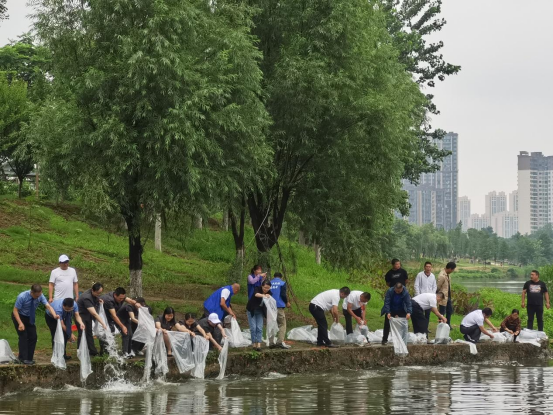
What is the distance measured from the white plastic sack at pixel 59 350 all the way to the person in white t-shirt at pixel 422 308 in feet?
27.1

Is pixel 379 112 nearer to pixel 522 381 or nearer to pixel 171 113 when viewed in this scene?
pixel 171 113

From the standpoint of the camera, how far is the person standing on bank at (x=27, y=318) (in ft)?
51.2

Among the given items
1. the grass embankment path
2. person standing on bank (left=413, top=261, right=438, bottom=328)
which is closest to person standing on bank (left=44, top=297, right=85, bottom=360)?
the grass embankment path

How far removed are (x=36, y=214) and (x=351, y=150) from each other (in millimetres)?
17208

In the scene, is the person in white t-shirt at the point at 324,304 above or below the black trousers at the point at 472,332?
above

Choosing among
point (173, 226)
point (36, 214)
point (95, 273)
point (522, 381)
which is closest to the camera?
point (522, 381)

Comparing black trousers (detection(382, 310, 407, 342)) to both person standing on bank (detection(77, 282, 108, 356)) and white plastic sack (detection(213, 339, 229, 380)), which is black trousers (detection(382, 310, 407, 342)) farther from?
person standing on bank (detection(77, 282, 108, 356))

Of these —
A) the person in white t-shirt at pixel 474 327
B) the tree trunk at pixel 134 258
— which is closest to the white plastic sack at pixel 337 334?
the person in white t-shirt at pixel 474 327

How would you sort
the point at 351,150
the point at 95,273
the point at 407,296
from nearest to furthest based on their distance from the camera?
the point at 407,296
the point at 351,150
the point at 95,273

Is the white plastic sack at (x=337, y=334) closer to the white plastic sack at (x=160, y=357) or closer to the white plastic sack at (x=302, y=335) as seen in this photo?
the white plastic sack at (x=302, y=335)

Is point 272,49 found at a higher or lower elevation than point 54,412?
higher

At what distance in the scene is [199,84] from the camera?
20.8m

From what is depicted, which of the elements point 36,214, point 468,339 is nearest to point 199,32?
point 468,339

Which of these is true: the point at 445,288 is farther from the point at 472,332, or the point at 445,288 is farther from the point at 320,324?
the point at 320,324
